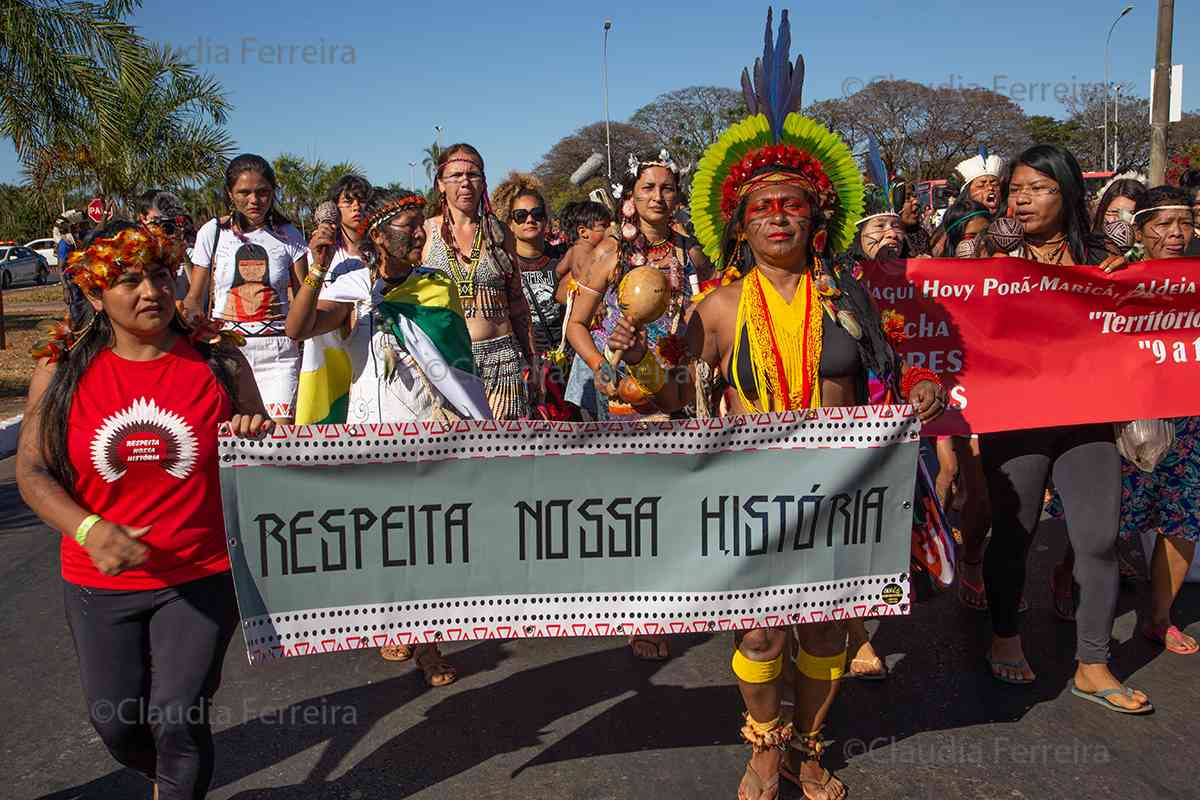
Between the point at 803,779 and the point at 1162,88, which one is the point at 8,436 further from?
the point at 1162,88

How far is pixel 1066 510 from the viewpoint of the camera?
161 inches

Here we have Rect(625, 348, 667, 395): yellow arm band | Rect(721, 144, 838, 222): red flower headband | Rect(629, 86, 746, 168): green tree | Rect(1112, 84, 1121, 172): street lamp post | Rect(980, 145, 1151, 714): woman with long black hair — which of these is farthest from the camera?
Rect(629, 86, 746, 168): green tree

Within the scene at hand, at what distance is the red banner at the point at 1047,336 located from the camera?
4.16 m

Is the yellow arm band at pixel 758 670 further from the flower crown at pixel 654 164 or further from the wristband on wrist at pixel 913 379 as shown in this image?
the flower crown at pixel 654 164

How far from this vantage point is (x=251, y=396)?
3.09 meters

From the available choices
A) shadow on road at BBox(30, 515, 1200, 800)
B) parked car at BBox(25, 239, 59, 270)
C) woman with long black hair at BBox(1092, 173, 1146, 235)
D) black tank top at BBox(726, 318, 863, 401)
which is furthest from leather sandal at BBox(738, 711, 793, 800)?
parked car at BBox(25, 239, 59, 270)

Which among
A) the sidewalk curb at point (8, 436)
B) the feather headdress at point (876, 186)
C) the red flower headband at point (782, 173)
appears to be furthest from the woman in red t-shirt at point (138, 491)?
the sidewalk curb at point (8, 436)

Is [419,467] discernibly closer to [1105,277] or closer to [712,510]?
[712,510]

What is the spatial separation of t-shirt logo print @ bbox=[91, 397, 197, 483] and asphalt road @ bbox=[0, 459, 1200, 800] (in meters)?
1.35

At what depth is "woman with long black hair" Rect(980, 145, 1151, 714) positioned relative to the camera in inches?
158

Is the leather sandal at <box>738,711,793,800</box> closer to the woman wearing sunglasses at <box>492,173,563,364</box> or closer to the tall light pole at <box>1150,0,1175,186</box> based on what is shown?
the woman wearing sunglasses at <box>492,173,563,364</box>

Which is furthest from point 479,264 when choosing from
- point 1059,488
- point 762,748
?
point 1059,488

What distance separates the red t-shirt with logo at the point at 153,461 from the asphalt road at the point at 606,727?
110cm

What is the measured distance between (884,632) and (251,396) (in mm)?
3292
